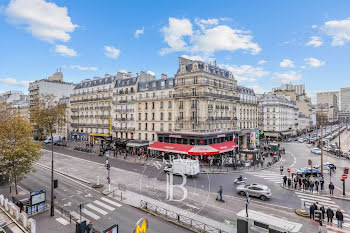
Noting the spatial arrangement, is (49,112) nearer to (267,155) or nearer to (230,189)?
(230,189)

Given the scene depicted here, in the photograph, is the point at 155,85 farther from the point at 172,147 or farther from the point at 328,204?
the point at 328,204

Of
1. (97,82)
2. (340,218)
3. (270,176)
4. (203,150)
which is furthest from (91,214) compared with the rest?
(97,82)

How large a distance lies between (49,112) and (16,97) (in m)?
68.6

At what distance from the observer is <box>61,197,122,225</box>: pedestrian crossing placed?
15413 mm

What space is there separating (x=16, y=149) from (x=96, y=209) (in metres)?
9.51

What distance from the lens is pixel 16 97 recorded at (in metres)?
101

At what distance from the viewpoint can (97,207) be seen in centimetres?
1722

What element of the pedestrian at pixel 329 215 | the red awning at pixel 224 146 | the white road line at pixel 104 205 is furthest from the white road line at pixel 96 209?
the red awning at pixel 224 146

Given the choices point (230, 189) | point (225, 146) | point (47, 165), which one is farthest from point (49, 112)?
point (230, 189)

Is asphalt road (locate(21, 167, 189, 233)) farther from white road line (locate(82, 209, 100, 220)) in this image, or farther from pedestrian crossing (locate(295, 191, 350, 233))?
pedestrian crossing (locate(295, 191, 350, 233))

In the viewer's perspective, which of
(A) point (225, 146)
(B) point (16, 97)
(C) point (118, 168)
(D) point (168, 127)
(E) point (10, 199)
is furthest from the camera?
(B) point (16, 97)

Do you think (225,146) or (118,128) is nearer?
(225,146)

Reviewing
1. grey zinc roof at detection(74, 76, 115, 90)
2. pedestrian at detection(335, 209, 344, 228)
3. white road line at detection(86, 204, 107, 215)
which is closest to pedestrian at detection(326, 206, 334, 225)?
pedestrian at detection(335, 209, 344, 228)

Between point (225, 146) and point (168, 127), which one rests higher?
point (168, 127)
